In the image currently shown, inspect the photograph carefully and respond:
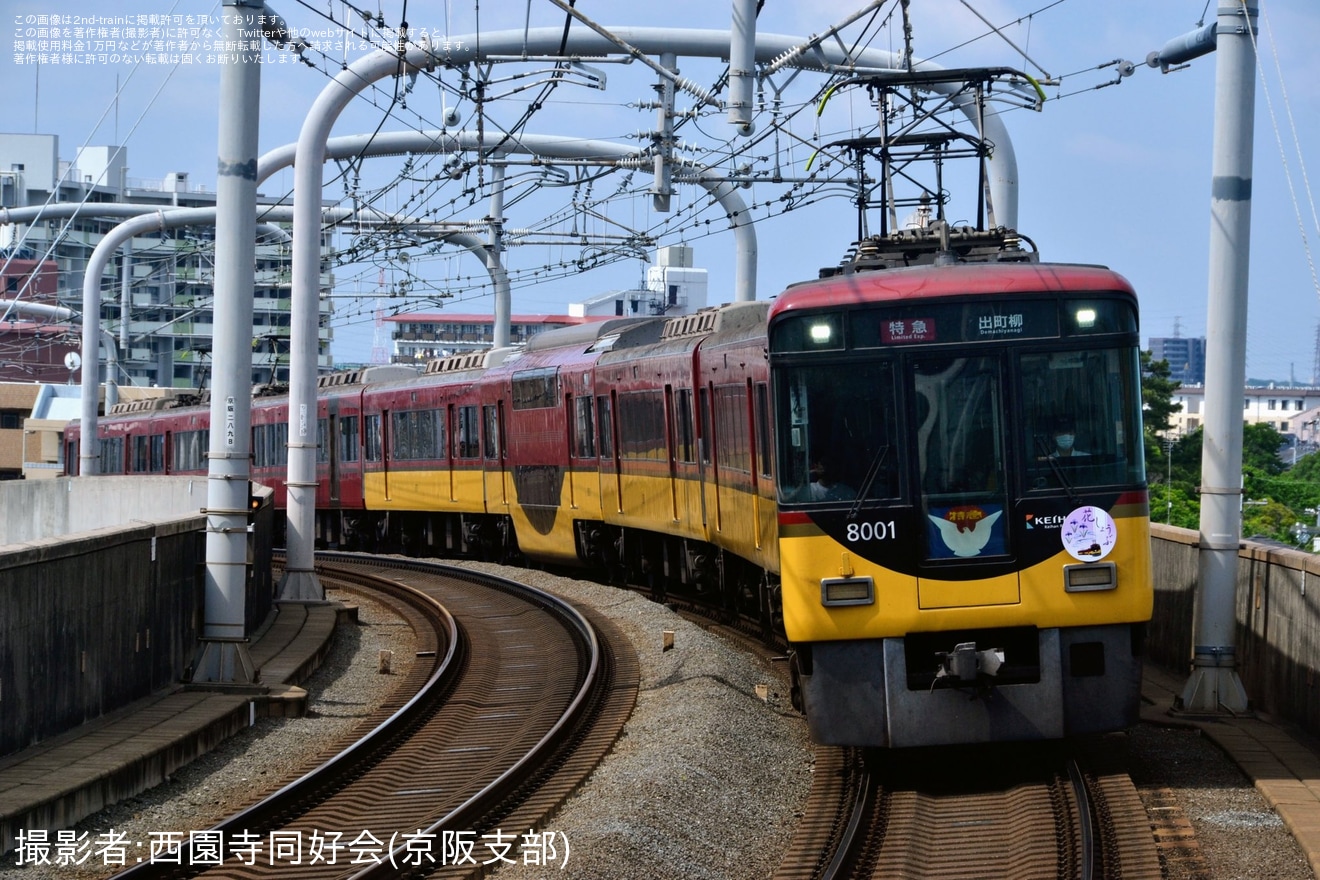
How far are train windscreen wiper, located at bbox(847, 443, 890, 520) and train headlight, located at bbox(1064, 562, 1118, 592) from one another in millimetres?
1142

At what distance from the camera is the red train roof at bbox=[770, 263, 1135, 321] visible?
31.9 feet

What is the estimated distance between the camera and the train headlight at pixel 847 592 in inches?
373

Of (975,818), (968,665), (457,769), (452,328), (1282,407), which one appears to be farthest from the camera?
(1282,407)

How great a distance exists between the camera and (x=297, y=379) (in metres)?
19.2

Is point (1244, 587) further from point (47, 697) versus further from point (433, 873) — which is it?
point (47, 697)

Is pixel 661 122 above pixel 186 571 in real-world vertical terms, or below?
above

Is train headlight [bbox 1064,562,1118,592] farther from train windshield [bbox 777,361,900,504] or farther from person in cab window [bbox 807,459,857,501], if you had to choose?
person in cab window [bbox 807,459,857,501]

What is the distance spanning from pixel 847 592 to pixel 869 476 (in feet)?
2.13

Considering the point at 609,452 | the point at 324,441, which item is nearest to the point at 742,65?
the point at 609,452

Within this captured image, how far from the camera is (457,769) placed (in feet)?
35.0

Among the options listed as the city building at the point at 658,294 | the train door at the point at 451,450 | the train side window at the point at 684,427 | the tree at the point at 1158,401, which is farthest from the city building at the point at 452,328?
the train side window at the point at 684,427

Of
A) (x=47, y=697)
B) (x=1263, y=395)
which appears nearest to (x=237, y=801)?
(x=47, y=697)

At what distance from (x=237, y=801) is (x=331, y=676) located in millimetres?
5073

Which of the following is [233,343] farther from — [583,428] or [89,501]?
[89,501]
